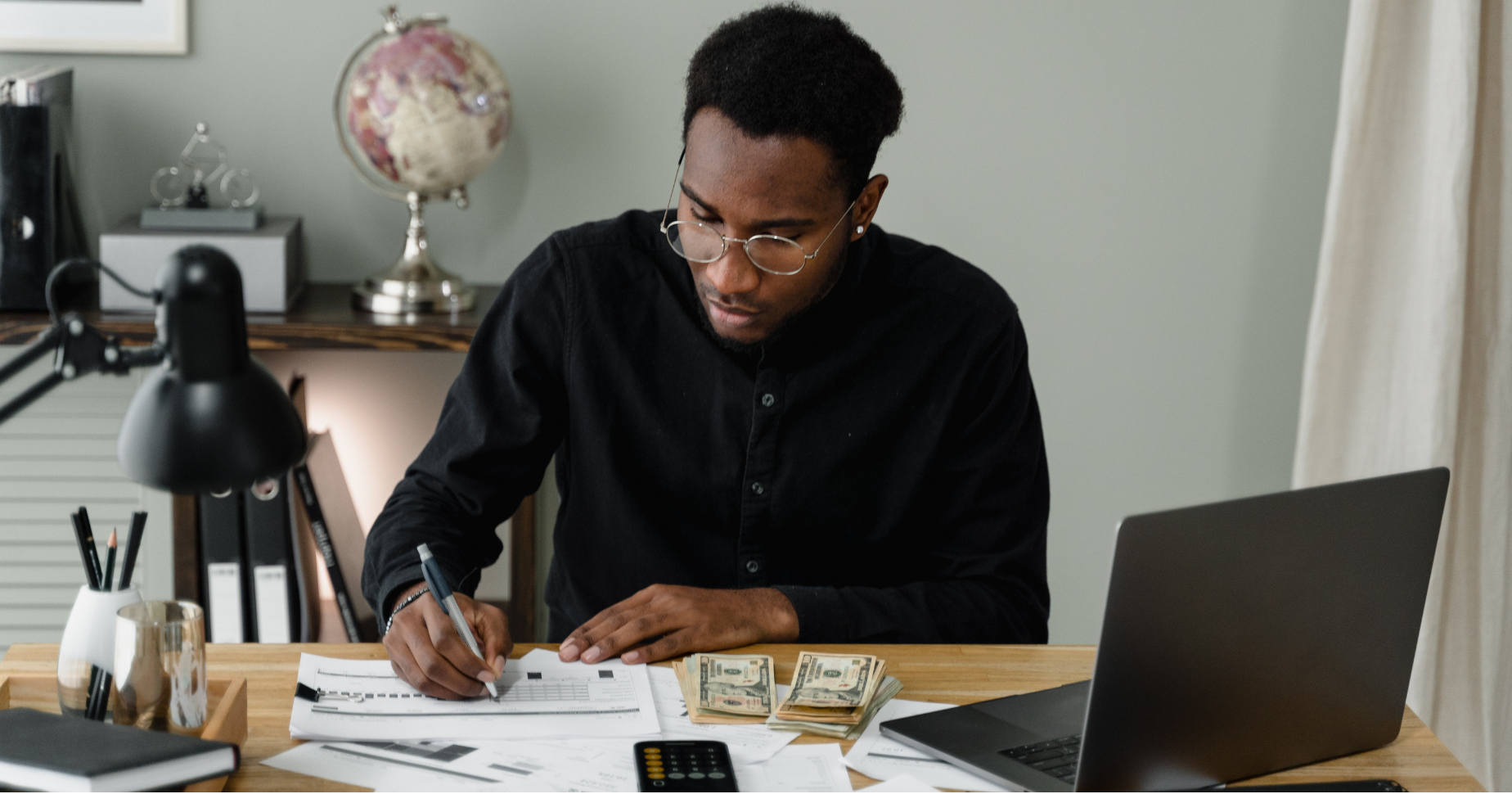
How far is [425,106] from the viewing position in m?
1.99

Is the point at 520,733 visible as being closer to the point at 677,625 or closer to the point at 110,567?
the point at 677,625

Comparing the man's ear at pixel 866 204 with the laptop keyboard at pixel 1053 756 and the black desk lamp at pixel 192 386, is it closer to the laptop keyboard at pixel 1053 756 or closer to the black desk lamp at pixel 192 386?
the laptop keyboard at pixel 1053 756

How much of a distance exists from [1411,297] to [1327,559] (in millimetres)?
1453

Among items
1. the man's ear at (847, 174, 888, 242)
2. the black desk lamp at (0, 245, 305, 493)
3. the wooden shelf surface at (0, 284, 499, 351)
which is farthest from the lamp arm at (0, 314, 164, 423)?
the wooden shelf surface at (0, 284, 499, 351)

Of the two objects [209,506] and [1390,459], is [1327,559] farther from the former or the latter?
[209,506]

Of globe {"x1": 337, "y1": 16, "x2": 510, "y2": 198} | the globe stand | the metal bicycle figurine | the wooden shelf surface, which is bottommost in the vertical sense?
the wooden shelf surface

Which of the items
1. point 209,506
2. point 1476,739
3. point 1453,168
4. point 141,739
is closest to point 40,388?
point 141,739

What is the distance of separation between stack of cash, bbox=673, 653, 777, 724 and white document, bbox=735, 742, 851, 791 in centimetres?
7

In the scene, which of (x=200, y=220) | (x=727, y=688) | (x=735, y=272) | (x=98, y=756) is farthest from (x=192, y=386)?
(x=200, y=220)

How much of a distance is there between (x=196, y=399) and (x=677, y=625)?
0.64 metres

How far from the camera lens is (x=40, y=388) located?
0.68 metres

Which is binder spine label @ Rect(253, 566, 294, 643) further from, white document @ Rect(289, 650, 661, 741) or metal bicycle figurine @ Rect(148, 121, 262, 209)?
white document @ Rect(289, 650, 661, 741)

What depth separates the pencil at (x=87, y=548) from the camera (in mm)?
1055

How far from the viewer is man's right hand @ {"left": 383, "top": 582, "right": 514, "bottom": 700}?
115cm
